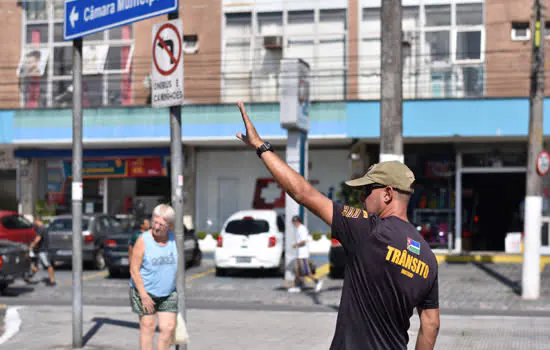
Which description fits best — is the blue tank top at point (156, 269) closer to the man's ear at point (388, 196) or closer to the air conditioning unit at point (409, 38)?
the man's ear at point (388, 196)

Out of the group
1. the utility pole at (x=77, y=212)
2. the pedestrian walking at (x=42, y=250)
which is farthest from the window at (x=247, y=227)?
the utility pole at (x=77, y=212)

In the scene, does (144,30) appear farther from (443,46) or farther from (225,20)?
(443,46)

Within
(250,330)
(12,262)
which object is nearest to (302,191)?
(250,330)

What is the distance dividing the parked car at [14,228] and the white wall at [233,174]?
624cm

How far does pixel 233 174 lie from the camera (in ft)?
86.9

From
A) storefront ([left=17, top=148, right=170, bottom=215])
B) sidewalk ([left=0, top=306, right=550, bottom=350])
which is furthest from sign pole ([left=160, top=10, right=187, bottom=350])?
storefront ([left=17, top=148, right=170, bottom=215])

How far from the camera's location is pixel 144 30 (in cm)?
2614

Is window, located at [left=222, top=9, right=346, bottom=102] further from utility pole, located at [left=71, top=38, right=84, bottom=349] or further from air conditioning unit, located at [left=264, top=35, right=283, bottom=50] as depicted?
utility pole, located at [left=71, top=38, right=84, bottom=349]

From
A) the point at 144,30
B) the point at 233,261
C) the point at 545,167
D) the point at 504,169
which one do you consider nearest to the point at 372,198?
the point at 545,167

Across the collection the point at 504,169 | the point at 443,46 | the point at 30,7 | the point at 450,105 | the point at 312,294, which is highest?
the point at 30,7

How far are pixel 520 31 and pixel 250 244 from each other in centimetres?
1134

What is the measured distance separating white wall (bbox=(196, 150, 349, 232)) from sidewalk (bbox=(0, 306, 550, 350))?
481 inches

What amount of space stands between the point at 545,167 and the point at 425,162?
9.43 metres

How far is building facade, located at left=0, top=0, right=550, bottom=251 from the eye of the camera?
76.5ft
